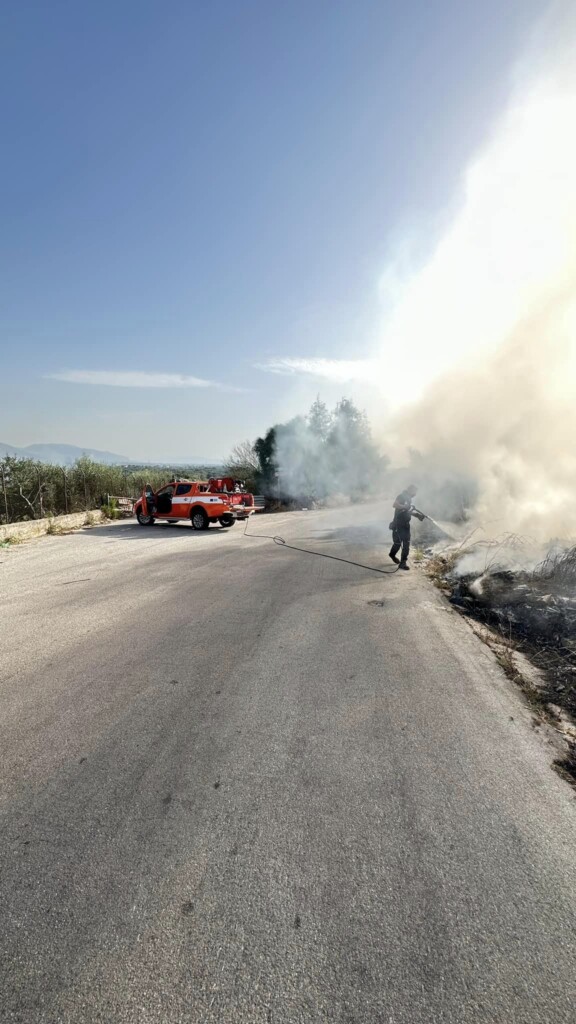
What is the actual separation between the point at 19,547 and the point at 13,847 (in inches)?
434

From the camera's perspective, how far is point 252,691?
3.95 metres

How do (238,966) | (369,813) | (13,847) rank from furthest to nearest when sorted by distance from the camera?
(369,813) < (13,847) < (238,966)

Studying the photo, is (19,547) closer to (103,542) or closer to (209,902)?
(103,542)

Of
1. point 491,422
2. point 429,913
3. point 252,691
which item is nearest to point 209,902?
point 429,913

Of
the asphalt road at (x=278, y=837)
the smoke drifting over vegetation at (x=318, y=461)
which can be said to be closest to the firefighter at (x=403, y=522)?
the asphalt road at (x=278, y=837)

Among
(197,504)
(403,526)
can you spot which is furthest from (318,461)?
(403,526)

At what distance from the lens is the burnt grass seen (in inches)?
168

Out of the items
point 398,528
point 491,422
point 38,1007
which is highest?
point 491,422

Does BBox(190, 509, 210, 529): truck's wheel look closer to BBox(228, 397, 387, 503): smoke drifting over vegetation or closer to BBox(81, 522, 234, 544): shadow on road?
BBox(81, 522, 234, 544): shadow on road

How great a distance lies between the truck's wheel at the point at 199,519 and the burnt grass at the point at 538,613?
29.4ft

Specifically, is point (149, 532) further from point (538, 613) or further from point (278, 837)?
point (278, 837)

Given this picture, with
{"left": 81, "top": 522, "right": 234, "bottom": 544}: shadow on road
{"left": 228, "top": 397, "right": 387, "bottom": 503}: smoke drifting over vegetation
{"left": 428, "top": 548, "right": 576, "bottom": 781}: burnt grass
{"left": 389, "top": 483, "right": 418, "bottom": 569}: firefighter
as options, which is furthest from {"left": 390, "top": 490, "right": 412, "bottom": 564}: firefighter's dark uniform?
{"left": 228, "top": 397, "right": 387, "bottom": 503}: smoke drifting over vegetation

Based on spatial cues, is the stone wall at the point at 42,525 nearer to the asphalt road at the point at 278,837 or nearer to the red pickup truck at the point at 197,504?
the red pickup truck at the point at 197,504

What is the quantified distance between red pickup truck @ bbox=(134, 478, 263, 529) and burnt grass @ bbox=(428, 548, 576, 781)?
8.68 metres
